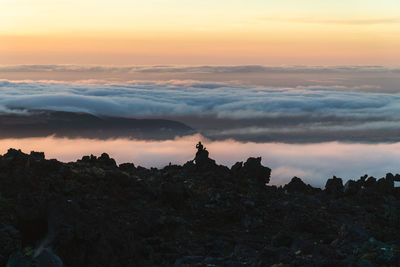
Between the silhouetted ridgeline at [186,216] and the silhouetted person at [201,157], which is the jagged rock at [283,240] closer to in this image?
the silhouetted ridgeline at [186,216]

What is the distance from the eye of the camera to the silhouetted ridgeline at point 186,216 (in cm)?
2217

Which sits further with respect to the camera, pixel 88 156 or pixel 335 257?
pixel 88 156

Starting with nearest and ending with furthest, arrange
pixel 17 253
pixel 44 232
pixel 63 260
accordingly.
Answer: pixel 17 253 → pixel 63 260 → pixel 44 232

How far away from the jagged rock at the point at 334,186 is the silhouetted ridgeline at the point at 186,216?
91 millimetres

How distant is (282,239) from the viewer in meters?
27.5

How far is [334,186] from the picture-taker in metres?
44.9

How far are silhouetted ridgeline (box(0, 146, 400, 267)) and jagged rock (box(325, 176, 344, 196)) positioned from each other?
0.30 feet

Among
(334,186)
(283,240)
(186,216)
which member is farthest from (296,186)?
(283,240)

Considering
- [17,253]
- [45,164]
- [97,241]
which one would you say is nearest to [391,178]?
[45,164]

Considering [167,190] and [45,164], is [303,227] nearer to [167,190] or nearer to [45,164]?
[167,190]

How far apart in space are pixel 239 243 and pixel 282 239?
3.48 m

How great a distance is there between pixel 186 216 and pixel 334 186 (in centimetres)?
1525

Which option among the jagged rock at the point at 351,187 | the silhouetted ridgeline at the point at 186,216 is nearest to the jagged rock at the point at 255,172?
the silhouetted ridgeline at the point at 186,216

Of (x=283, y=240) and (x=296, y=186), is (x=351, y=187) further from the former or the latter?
(x=283, y=240)
